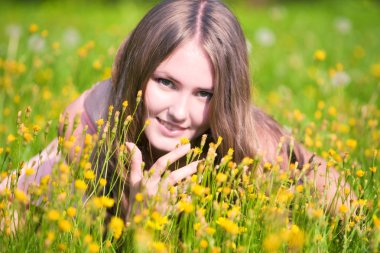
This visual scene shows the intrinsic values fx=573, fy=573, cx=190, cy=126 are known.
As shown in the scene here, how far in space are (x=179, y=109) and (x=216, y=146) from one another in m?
0.37

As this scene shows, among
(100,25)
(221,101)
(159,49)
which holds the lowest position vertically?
(100,25)

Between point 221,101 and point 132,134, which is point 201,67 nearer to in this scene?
point 221,101

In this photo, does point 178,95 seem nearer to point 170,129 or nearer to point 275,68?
point 170,129

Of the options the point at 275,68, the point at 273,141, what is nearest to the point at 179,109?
the point at 273,141

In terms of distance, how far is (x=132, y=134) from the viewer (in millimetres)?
2322

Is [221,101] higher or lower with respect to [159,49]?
lower

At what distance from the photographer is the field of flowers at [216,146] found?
159 cm

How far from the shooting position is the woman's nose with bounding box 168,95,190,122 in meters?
2.09

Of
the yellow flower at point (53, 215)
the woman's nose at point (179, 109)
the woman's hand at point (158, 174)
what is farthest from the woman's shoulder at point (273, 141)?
the yellow flower at point (53, 215)

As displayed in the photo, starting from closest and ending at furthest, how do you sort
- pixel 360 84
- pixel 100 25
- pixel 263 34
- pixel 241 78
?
pixel 241 78
pixel 360 84
pixel 263 34
pixel 100 25

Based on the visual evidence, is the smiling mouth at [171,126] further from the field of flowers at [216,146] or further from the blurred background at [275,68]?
the blurred background at [275,68]

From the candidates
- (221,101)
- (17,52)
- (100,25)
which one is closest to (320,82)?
(221,101)

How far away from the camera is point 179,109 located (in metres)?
2.09

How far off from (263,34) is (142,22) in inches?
137
